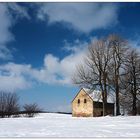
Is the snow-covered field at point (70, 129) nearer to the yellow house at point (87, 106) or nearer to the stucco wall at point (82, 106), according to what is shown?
the yellow house at point (87, 106)

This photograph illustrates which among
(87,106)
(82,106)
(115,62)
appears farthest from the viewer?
(82,106)

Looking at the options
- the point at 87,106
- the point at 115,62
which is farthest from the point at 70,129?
the point at 87,106

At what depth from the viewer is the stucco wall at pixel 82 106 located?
41.3 metres

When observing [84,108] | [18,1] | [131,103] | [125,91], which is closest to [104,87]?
[125,91]

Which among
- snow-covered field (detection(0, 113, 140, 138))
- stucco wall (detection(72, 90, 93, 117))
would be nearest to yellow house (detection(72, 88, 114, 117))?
stucco wall (detection(72, 90, 93, 117))

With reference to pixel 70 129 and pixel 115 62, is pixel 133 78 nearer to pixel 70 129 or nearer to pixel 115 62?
pixel 115 62

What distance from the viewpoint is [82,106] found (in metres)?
42.3

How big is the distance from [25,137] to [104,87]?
1946cm

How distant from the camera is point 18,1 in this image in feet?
40.1

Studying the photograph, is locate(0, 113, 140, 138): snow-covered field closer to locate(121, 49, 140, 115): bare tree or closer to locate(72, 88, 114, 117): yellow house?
locate(121, 49, 140, 115): bare tree

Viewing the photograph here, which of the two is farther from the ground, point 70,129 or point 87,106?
point 87,106

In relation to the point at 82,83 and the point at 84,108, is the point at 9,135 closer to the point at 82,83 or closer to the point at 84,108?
the point at 82,83

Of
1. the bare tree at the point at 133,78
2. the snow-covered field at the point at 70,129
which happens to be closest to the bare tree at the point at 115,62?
the bare tree at the point at 133,78

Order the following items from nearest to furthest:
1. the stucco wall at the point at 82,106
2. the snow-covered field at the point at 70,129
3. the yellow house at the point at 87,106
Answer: the snow-covered field at the point at 70,129, the yellow house at the point at 87,106, the stucco wall at the point at 82,106
